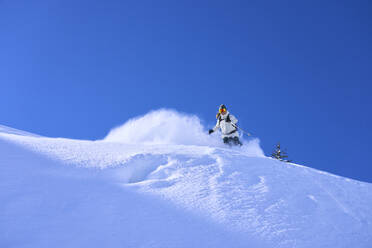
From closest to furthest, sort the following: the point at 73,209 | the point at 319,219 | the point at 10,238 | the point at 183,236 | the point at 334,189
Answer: the point at 10,238, the point at 183,236, the point at 73,209, the point at 319,219, the point at 334,189

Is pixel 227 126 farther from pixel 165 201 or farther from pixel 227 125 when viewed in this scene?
pixel 165 201

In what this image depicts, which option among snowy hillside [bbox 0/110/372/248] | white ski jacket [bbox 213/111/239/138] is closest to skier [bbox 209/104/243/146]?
white ski jacket [bbox 213/111/239/138]

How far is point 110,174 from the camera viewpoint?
3871mm

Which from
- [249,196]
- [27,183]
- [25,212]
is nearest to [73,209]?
[25,212]

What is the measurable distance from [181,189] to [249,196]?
3.16 ft

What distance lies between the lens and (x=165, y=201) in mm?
3258

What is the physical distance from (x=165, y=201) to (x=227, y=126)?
7.52 m

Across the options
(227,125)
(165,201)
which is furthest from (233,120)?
(165,201)

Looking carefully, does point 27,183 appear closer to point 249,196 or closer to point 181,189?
point 181,189

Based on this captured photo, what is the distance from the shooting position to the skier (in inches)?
412

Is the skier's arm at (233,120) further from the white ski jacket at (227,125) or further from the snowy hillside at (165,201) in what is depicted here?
the snowy hillside at (165,201)

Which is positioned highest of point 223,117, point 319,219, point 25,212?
point 223,117

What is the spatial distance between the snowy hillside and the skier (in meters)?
5.42

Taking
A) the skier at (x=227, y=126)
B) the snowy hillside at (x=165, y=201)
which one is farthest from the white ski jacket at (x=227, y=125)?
the snowy hillside at (x=165, y=201)
